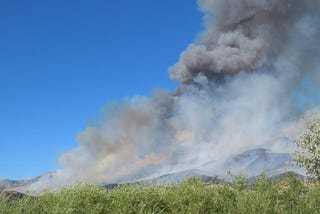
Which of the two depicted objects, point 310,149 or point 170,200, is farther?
point 310,149

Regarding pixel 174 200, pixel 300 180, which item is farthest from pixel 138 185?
pixel 300 180

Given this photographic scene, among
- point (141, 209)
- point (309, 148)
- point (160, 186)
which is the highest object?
point (309, 148)

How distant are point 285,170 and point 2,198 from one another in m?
15.0

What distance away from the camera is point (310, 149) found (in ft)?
163

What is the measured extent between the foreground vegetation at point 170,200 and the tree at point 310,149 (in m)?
25.3

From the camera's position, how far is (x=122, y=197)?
21.2 metres

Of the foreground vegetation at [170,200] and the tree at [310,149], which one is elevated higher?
the tree at [310,149]

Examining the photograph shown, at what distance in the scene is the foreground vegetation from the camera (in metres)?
19.9

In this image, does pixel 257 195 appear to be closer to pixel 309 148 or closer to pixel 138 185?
pixel 138 185

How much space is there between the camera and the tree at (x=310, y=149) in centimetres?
4853

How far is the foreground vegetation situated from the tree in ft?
83.0

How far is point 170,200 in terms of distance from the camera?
69.4 ft

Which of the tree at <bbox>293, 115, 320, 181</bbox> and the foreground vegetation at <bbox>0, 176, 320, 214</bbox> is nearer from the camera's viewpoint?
the foreground vegetation at <bbox>0, 176, 320, 214</bbox>

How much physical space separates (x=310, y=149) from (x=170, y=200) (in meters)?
32.2
